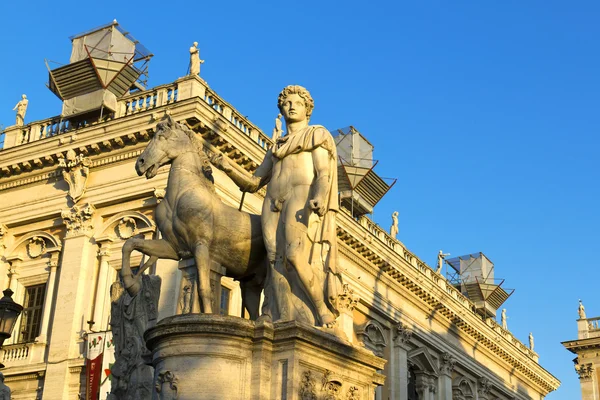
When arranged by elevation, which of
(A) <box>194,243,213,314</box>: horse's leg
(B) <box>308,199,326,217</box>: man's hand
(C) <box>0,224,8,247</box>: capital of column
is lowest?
(A) <box>194,243,213,314</box>: horse's leg

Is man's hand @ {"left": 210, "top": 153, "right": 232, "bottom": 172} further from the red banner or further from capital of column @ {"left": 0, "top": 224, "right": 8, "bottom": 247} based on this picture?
capital of column @ {"left": 0, "top": 224, "right": 8, "bottom": 247}

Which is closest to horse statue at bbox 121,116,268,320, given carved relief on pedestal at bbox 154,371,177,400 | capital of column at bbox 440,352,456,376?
carved relief on pedestal at bbox 154,371,177,400

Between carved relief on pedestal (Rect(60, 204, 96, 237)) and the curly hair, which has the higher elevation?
carved relief on pedestal (Rect(60, 204, 96, 237))

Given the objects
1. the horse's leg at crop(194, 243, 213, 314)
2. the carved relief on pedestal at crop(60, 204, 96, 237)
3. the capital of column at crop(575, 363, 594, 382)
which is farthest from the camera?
the capital of column at crop(575, 363, 594, 382)

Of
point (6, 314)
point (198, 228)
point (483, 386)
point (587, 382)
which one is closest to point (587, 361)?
point (587, 382)

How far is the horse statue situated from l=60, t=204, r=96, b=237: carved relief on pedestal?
18.4 metres

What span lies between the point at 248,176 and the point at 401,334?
28.9 m

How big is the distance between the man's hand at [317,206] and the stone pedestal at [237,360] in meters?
1.30

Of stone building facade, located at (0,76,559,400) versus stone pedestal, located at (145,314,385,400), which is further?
stone building facade, located at (0,76,559,400)

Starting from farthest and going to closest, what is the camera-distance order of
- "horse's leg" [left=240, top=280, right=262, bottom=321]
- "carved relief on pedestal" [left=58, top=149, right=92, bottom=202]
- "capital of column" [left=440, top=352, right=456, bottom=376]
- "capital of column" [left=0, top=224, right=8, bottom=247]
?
1. "capital of column" [left=440, top=352, right=456, bottom=376]
2. "capital of column" [left=0, top=224, right=8, bottom=247]
3. "carved relief on pedestal" [left=58, top=149, right=92, bottom=202]
4. "horse's leg" [left=240, top=280, right=262, bottom=321]

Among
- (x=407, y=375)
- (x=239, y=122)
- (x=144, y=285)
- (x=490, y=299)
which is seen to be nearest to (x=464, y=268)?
(x=490, y=299)

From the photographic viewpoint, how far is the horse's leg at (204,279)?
868 centimetres

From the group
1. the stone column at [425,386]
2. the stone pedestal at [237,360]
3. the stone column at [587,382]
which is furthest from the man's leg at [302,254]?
the stone column at [587,382]

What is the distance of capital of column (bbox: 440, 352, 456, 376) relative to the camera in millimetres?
41125
